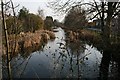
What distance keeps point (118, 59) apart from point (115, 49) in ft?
1.31

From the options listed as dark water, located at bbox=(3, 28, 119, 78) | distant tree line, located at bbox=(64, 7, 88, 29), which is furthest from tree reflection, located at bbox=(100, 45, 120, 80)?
distant tree line, located at bbox=(64, 7, 88, 29)

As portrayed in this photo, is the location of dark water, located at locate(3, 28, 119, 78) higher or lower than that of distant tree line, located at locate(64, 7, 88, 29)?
lower

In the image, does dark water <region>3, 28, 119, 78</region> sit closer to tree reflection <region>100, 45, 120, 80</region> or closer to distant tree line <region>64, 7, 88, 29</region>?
tree reflection <region>100, 45, 120, 80</region>

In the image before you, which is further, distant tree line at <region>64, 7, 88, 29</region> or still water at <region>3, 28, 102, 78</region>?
distant tree line at <region>64, 7, 88, 29</region>

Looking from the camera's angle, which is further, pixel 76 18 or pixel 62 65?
pixel 76 18

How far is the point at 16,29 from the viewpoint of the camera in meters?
2.24

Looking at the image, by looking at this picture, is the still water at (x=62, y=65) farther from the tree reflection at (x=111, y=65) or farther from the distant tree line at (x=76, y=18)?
the distant tree line at (x=76, y=18)

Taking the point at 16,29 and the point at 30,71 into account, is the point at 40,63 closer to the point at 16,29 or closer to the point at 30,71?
the point at 30,71

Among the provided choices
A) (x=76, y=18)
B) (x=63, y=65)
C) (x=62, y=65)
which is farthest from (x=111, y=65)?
(x=76, y=18)

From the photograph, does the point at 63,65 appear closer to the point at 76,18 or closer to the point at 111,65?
the point at 111,65

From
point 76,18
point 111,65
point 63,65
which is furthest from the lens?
point 76,18

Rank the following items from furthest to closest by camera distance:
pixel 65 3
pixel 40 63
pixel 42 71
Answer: pixel 40 63
pixel 65 3
pixel 42 71

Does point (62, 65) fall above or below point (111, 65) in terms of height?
above

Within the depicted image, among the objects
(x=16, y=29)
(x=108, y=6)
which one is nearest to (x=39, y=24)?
(x=108, y=6)
